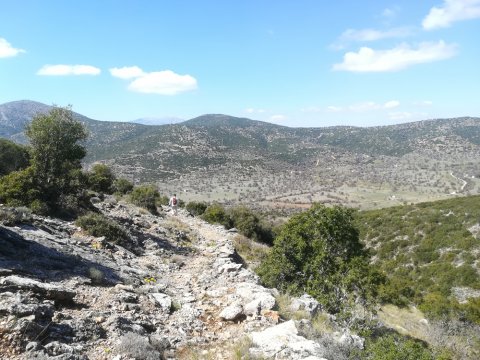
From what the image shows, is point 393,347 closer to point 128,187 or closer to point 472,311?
point 472,311

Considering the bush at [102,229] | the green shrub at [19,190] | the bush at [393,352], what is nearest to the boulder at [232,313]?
the bush at [393,352]

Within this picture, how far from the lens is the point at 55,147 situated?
23547mm

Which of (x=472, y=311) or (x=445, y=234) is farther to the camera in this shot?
(x=445, y=234)

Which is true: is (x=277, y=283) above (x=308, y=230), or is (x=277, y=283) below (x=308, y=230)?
below

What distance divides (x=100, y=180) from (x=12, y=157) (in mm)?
8689

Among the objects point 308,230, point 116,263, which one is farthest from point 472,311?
point 116,263

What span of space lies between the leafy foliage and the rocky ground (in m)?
23.8

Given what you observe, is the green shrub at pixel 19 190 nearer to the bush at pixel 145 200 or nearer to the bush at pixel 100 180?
the bush at pixel 145 200

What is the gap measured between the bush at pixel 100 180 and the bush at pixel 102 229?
21.9m

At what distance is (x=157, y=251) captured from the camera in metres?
19.4

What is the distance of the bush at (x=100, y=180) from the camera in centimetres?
4065

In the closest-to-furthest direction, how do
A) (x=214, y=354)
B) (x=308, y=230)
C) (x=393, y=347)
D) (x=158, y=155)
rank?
(x=393, y=347) < (x=214, y=354) < (x=308, y=230) < (x=158, y=155)

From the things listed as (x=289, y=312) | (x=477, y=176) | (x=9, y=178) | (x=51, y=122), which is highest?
(x=51, y=122)

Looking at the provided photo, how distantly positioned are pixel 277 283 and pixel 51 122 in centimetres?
1696
